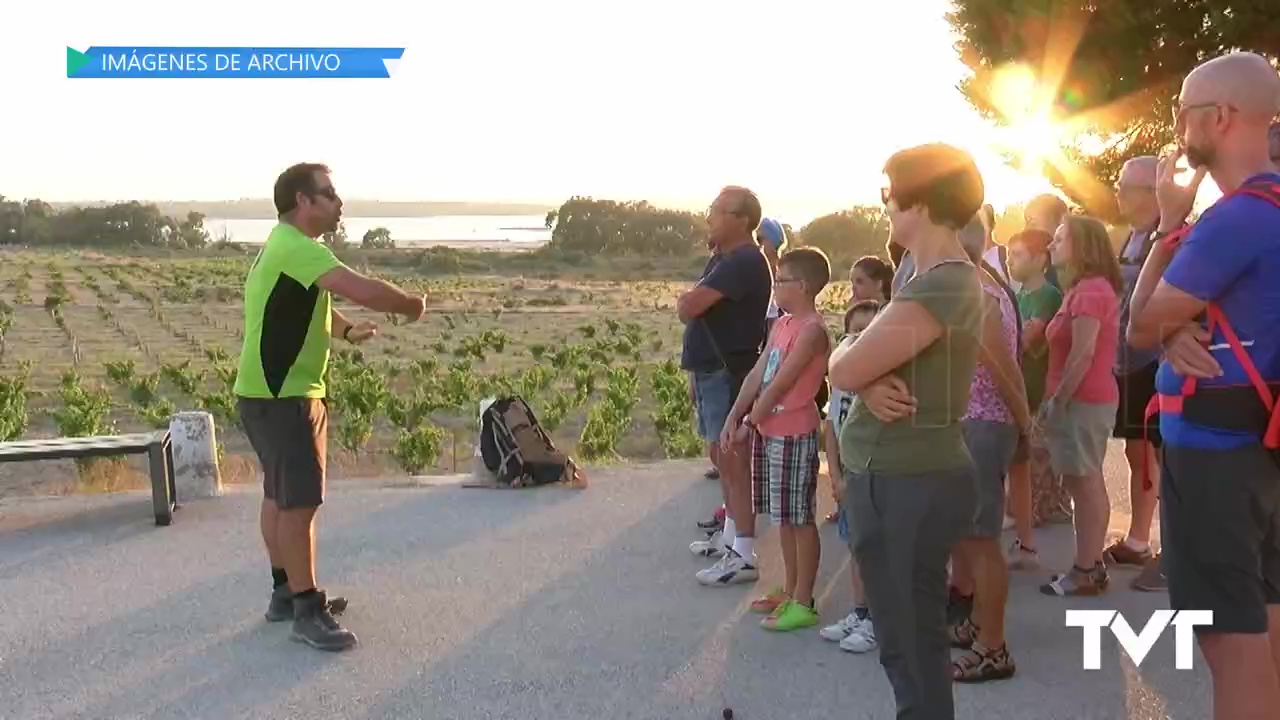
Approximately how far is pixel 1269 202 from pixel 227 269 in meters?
69.5

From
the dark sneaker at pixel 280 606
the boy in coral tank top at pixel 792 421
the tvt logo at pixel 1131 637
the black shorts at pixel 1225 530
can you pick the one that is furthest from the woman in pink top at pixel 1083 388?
the dark sneaker at pixel 280 606

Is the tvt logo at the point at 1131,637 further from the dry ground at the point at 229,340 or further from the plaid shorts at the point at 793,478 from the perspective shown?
the dry ground at the point at 229,340

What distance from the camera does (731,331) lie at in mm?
5203

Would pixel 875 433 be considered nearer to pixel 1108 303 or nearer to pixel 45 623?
pixel 1108 303

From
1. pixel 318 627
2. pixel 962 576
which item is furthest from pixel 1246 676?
pixel 318 627

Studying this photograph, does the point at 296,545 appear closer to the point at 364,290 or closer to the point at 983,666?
the point at 364,290

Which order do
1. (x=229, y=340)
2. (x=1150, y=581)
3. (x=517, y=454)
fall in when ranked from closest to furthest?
(x=1150, y=581) → (x=517, y=454) → (x=229, y=340)

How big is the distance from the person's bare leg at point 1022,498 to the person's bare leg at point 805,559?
3.71 ft

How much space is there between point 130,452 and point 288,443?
2593mm

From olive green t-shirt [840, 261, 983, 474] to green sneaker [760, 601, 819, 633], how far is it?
1.85 meters

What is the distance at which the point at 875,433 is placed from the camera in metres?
2.75

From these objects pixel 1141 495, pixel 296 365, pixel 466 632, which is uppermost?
pixel 296 365

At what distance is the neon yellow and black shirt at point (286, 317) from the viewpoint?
166 inches

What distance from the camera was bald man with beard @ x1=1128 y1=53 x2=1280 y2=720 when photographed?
2.51 meters
